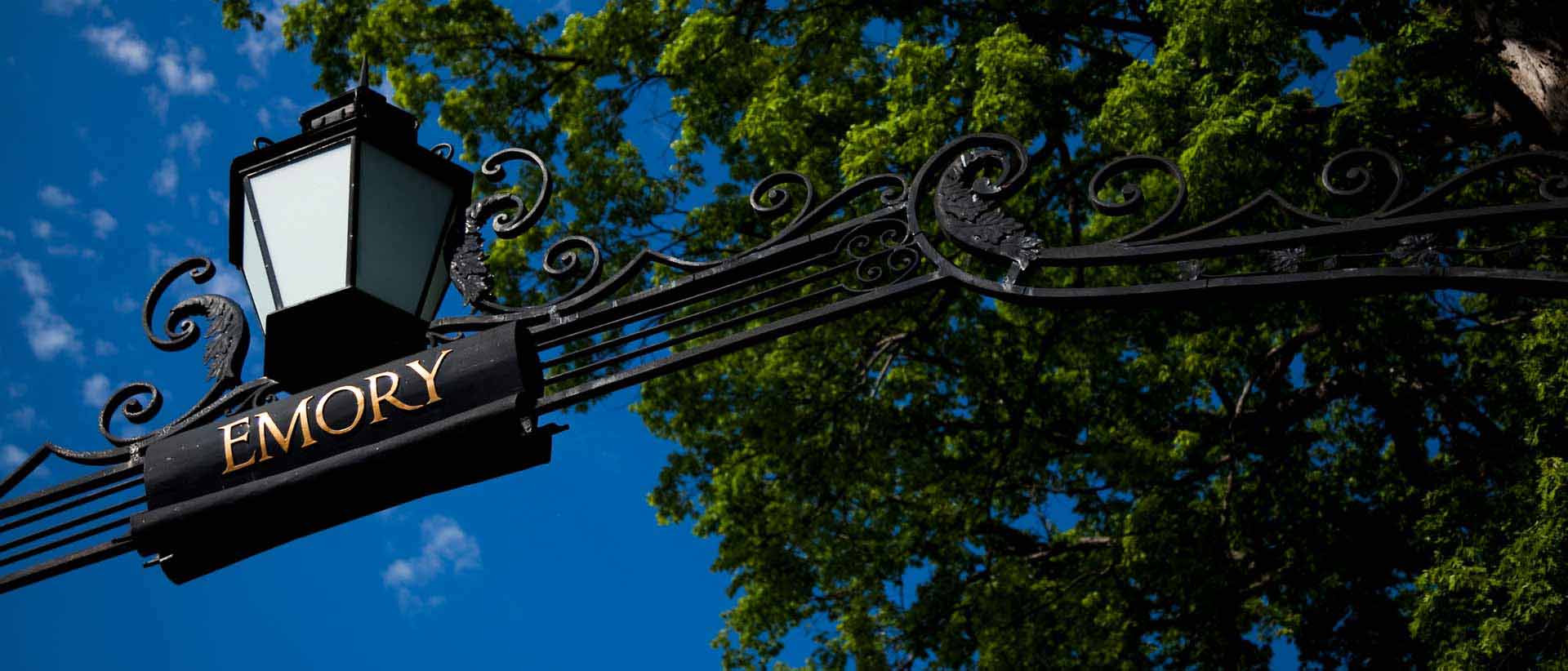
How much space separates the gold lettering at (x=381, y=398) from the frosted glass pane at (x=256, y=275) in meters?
0.43

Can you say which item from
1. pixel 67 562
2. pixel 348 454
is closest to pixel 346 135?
pixel 348 454

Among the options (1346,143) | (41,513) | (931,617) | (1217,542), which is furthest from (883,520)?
(41,513)

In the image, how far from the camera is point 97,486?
3893mm

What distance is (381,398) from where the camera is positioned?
3465mm

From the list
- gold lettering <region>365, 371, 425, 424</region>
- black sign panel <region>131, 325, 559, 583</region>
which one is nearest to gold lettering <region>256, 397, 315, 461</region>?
black sign panel <region>131, 325, 559, 583</region>

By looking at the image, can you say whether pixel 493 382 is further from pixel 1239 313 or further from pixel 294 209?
pixel 1239 313

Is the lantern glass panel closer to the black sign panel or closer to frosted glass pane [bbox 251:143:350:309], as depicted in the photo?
frosted glass pane [bbox 251:143:350:309]

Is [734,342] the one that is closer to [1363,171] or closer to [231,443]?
[231,443]

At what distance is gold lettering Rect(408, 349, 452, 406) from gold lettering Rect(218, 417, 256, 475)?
1.24ft

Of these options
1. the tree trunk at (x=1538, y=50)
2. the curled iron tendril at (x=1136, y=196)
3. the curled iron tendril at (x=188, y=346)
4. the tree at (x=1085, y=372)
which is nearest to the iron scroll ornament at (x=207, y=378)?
the curled iron tendril at (x=188, y=346)

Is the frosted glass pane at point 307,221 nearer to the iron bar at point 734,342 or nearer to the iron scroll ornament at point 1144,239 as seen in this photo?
the iron scroll ornament at point 1144,239

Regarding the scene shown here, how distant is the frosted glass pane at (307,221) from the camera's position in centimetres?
374

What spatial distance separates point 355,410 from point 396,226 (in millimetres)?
579

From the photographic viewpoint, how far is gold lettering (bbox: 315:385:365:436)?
3.46 metres
